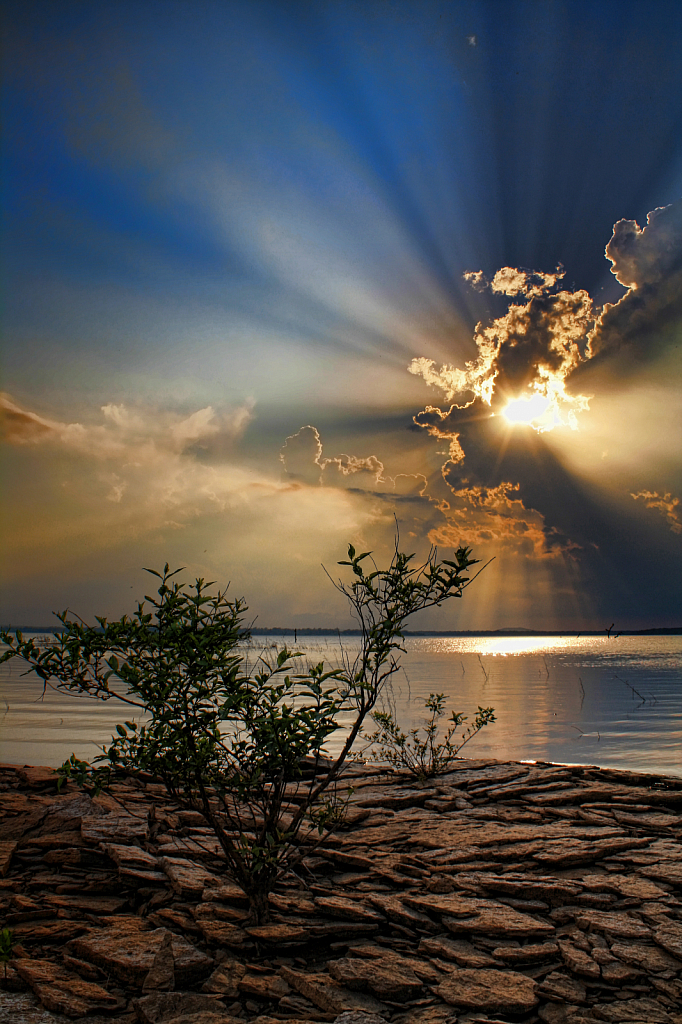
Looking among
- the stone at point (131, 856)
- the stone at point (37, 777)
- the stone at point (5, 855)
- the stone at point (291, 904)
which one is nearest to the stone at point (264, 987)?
the stone at point (291, 904)

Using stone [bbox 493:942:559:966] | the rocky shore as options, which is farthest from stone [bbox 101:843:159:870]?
stone [bbox 493:942:559:966]

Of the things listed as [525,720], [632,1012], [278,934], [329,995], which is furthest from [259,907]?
[525,720]

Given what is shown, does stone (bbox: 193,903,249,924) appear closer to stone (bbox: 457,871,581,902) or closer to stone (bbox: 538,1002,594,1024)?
stone (bbox: 457,871,581,902)

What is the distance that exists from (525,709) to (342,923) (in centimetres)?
2083

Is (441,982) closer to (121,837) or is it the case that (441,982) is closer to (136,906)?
(136,906)

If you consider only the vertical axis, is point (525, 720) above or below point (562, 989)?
below

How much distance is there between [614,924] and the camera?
4.97 m

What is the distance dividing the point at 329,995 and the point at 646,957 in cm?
240

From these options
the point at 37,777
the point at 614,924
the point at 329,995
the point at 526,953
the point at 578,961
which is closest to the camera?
the point at 329,995

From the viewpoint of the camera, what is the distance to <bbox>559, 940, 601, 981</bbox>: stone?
430 centimetres

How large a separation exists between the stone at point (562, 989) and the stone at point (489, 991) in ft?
0.27

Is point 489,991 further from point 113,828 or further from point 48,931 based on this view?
point 113,828

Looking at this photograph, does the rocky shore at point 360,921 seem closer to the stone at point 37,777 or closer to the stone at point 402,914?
the stone at point 402,914

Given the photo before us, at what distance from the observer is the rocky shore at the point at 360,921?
13.2ft
